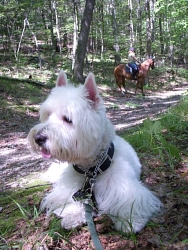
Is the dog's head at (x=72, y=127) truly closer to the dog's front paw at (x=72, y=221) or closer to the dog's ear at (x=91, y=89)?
the dog's ear at (x=91, y=89)

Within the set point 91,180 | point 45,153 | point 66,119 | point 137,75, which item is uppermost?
point 137,75

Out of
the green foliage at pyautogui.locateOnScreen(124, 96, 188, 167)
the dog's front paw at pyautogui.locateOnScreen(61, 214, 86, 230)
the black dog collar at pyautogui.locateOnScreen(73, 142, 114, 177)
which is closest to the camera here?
the dog's front paw at pyautogui.locateOnScreen(61, 214, 86, 230)

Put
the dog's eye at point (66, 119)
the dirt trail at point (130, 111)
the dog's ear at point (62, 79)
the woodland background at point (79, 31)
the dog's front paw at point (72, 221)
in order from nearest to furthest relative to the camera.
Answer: the dog's front paw at point (72, 221) → the dog's eye at point (66, 119) → the dog's ear at point (62, 79) → the dirt trail at point (130, 111) → the woodland background at point (79, 31)

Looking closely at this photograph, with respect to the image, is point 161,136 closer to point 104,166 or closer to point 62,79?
point 104,166

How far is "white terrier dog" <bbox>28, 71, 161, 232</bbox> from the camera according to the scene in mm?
2217

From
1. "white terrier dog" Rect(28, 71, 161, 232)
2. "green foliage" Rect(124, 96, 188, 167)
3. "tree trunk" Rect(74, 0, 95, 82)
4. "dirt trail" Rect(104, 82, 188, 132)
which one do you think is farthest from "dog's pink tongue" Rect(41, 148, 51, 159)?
"tree trunk" Rect(74, 0, 95, 82)

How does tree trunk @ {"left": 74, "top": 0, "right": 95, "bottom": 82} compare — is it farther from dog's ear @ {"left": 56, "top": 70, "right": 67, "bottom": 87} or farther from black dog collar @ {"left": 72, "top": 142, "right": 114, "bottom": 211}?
black dog collar @ {"left": 72, "top": 142, "right": 114, "bottom": 211}

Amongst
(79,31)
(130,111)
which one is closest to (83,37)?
(130,111)

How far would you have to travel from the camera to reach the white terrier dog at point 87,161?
2217mm

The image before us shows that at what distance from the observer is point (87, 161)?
250 cm

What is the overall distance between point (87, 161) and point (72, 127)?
1.37 ft

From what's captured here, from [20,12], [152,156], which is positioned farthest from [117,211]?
[20,12]

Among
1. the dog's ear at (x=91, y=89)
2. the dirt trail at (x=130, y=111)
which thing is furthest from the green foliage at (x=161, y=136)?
the dirt trail at (x=130, y=111)

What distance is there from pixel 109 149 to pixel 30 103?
941 centimetres
